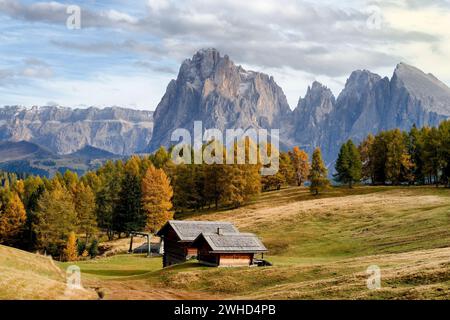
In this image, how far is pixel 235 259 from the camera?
55062 mm

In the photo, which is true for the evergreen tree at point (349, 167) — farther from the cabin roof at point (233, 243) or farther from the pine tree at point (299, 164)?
the cabin roof at point (233, 243)

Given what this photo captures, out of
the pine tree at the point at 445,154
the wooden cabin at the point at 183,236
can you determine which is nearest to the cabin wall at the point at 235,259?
the wooden cabin at the point at 183,236

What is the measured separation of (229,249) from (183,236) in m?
10.3

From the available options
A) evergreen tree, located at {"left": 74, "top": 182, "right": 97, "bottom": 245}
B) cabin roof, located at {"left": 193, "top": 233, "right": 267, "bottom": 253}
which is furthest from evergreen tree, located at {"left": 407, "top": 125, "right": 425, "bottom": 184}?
evergreen tree, located at {"left": 74, "top": 182, "right": 97, "bottom": 245}

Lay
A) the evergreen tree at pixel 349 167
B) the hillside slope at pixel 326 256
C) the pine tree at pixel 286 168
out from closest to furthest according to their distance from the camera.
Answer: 1. the hillside slope at pixel 326 256
2. the evergreen tree at pixel 349 167
3. the pine tree at pixel 286 168

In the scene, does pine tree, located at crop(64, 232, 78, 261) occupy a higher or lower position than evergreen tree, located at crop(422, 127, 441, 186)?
lower

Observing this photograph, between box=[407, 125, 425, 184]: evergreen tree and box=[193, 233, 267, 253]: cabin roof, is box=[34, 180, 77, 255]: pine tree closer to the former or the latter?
box=[193, 233, 267, 253]: cabin roof

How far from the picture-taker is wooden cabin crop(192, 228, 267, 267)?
54062mm

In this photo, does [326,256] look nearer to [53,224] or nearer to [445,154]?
[53,224]

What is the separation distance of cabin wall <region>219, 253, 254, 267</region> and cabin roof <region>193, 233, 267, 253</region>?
2.53 feet

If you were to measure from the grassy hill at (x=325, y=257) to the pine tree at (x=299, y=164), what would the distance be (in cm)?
2913

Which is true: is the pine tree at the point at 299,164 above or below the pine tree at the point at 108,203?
above

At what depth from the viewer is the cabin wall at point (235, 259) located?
5422 centimetres
